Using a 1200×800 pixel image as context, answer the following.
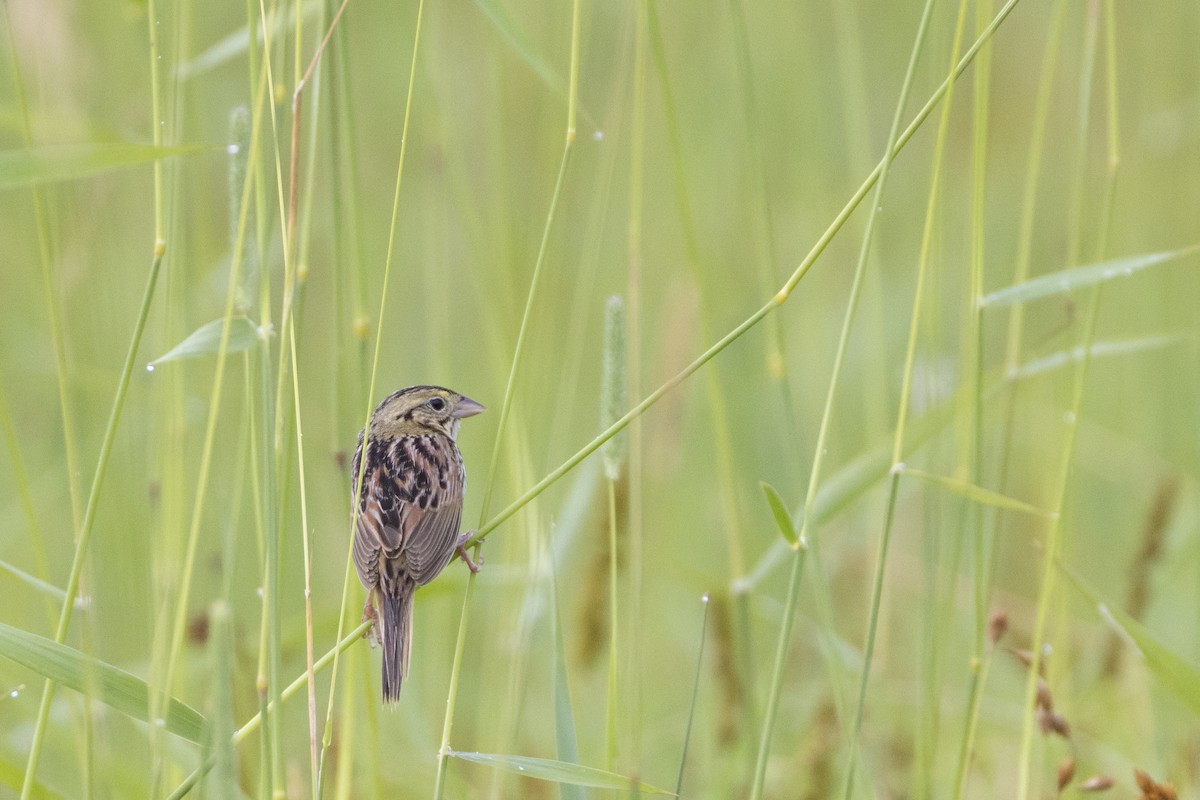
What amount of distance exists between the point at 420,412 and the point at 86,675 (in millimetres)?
1524

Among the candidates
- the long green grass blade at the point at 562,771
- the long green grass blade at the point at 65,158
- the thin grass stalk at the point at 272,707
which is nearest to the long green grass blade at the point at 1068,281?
the long green grass blade at the point at 562,771

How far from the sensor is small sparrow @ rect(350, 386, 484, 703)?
8.77ft

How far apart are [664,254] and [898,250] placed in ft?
3.53

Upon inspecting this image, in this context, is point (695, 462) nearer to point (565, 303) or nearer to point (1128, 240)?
point (565, 303)

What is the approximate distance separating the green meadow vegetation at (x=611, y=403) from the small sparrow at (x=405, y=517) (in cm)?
13

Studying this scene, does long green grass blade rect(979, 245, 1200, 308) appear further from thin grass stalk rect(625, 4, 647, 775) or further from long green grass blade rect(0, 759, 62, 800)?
long green grass blade rect(0, 759, 62, 800)

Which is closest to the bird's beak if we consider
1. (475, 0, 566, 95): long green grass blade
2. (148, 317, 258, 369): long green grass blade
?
(475, 0, 566, 95): long green grass blade

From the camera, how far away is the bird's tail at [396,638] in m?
2.52

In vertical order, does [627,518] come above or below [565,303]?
below

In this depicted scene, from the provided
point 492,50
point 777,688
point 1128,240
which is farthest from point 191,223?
point 1128,240

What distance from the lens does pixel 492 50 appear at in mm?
3148

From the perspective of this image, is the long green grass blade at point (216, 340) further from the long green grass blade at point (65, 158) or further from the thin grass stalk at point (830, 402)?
the thin grass stalk at point (830, 402)

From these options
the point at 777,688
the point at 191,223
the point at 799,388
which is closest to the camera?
the point at 777,688

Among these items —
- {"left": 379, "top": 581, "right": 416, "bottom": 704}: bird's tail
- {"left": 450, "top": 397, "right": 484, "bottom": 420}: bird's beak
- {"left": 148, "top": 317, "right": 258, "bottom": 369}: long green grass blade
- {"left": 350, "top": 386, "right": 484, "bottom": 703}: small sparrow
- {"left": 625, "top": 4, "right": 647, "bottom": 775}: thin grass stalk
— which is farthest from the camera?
{"left": 450, "top": 397, "right": 484, "bottom": 420}: bird's beak
